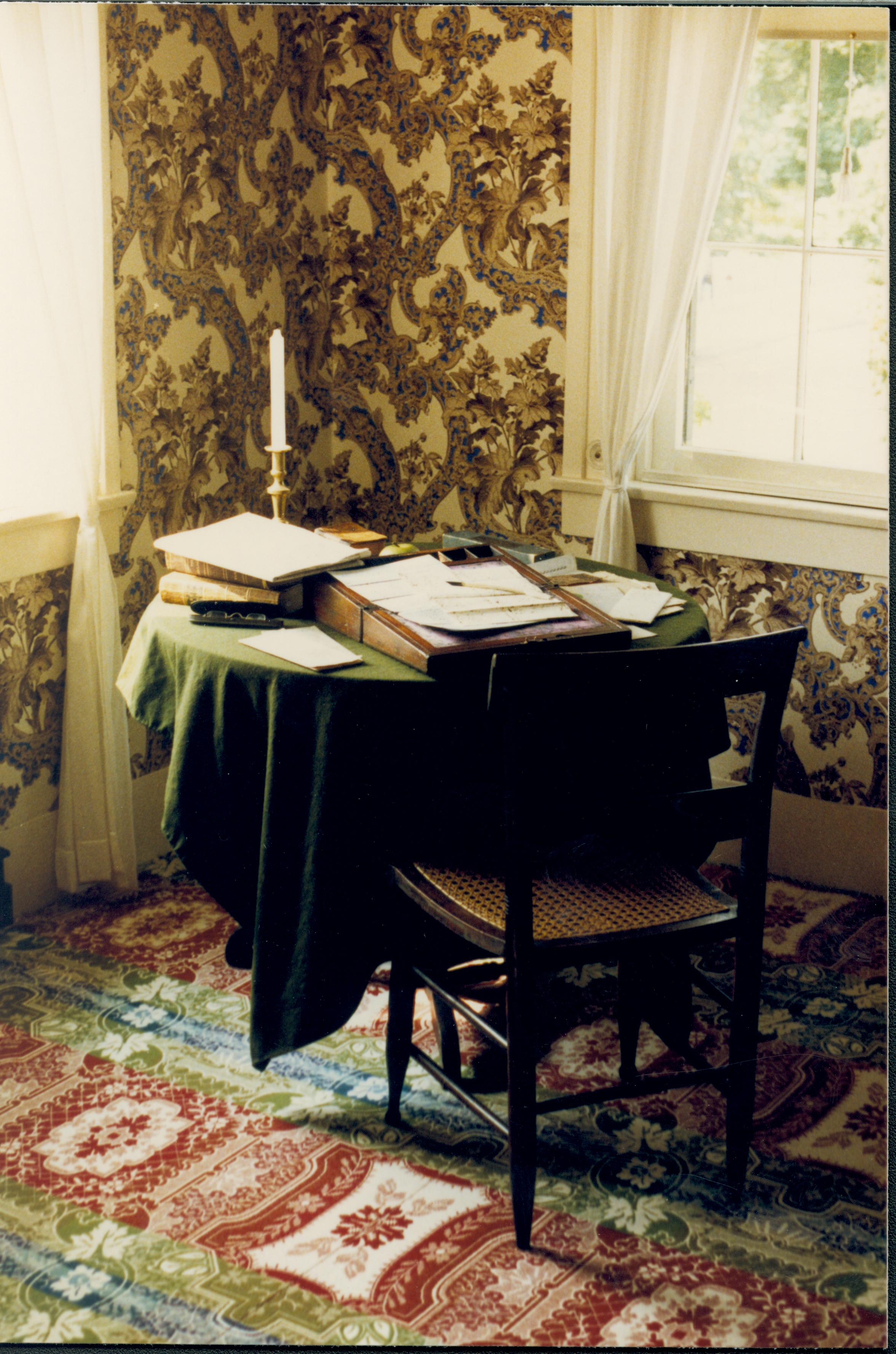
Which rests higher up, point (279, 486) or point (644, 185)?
point (644, 185)

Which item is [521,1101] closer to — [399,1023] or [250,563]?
[399,1023]

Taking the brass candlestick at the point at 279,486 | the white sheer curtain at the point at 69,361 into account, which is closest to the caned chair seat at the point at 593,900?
the brass candlestick at the point at 279,486

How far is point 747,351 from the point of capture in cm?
302

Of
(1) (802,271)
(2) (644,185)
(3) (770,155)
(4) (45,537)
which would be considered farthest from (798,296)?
(4) (45,537)

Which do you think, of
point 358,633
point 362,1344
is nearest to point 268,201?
point 358,633

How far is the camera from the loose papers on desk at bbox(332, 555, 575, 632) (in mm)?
2066

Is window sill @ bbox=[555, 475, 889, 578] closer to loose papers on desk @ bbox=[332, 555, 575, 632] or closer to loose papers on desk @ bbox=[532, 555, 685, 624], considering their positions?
loose papers on desk @ bbox=[532, 555, 685, 624]

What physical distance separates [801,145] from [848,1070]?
6.47 ft

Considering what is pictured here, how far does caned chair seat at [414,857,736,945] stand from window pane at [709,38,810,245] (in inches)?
65.2

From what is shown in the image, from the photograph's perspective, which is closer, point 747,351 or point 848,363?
point 848,363

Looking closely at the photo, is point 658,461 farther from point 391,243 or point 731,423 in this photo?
point 391,243

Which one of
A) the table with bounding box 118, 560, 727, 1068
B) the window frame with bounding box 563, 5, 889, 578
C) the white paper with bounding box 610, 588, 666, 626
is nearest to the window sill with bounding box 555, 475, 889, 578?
the window frame with bounding box 563, 5, 889, 578

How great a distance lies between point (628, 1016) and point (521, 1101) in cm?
42

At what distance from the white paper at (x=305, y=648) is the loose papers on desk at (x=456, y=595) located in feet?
0.35
